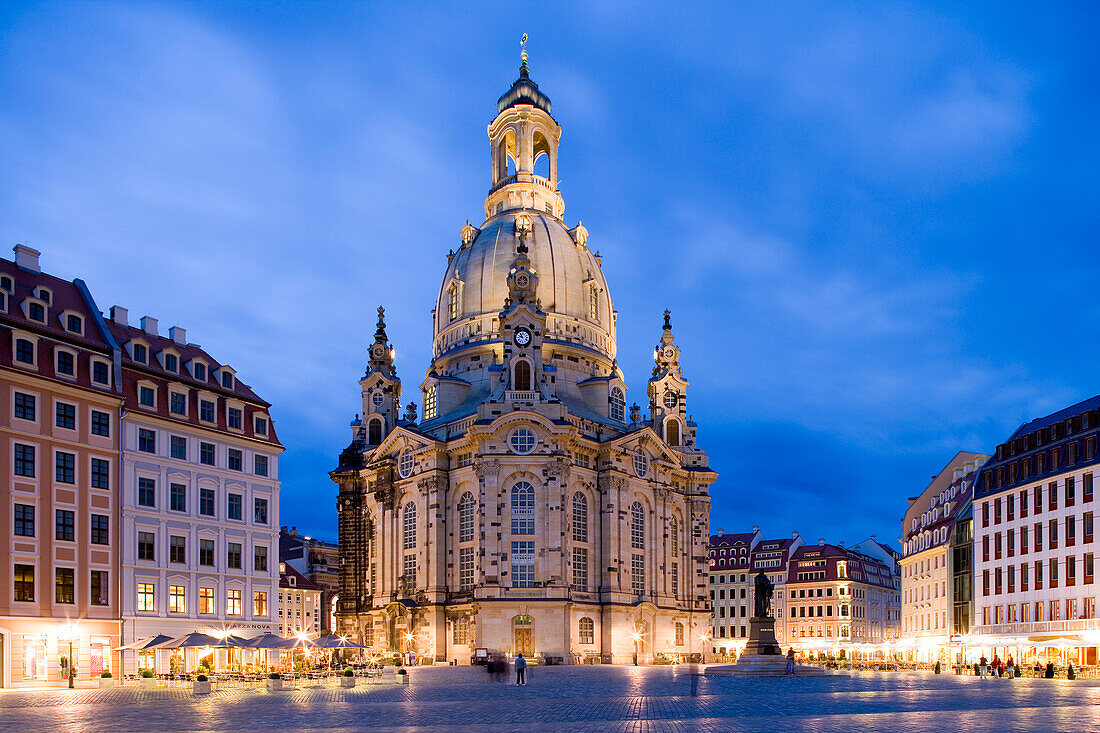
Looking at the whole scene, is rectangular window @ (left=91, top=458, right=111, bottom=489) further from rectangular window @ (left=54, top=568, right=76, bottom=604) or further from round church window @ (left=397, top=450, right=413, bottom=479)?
round church window @ (left=397, top=450, right=413, bottom=479)

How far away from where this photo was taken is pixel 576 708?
123ft

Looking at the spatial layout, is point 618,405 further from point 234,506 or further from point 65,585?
point 65,585

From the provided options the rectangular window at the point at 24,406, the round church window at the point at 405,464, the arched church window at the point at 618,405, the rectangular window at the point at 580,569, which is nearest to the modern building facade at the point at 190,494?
the rectangular window at the point at 24,406

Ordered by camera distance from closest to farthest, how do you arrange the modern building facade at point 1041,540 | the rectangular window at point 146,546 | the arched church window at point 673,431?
the rectangular window at point 146,546 < the modern building facade at point 1041,540 < the arched church window at point 673,431

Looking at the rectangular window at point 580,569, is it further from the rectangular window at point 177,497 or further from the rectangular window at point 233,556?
the rectangular window at point 177,497

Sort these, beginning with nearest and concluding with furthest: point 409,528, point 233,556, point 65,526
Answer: point 65,526, point 233,556, point 409,528

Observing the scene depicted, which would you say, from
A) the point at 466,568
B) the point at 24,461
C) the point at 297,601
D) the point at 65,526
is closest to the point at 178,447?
the point at 65,526

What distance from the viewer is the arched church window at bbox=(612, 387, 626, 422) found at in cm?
11893

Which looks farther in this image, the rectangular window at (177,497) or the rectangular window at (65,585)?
the rectangular window at (177,497)

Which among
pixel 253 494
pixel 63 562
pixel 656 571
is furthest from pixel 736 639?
pixel 63 562

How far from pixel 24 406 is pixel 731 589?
130 metres

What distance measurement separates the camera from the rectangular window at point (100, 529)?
58.8 m

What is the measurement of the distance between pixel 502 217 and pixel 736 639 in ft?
222

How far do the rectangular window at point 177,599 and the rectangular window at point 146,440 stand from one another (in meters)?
7.65
